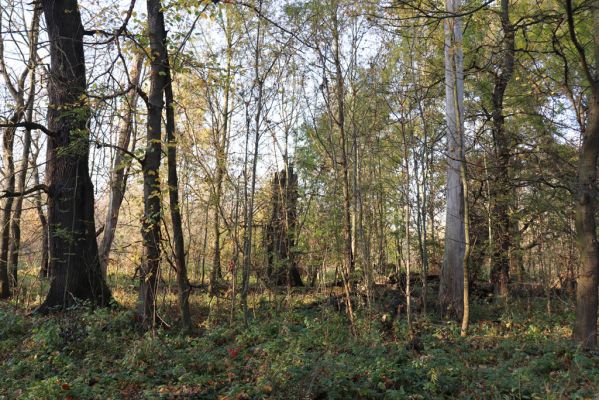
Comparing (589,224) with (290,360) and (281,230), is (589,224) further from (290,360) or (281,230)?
(281,230)

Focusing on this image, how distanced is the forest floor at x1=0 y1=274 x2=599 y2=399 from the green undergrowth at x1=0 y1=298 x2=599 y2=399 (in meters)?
0.02

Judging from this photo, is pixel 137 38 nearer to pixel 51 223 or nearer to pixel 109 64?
pixel 109 64

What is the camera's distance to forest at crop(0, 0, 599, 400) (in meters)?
4.84

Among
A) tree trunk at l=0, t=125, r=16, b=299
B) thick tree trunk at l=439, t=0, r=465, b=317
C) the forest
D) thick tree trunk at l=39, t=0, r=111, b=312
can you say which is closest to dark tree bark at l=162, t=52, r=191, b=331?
the forest

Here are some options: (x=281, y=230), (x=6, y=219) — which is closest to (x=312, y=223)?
(x=281, y=230)

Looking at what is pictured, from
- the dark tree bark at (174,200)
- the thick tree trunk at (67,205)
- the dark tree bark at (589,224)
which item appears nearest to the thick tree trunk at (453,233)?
the dark tree bark at (589,224)

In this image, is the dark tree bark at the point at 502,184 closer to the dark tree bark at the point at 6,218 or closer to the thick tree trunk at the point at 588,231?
the thick tree trunk at the point at 588,231

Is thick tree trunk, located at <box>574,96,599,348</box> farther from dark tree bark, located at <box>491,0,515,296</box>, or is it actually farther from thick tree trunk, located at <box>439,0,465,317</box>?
thick tree trunk, located at <box>439,0,465,317</box>

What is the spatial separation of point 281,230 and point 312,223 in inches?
42.2

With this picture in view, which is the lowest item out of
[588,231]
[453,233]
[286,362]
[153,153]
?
[286,362]

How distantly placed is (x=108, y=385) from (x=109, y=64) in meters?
3.85

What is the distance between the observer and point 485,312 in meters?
9.30

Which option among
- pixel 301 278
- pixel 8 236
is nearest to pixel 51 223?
pixel 8 236

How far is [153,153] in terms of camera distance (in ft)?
21.7
